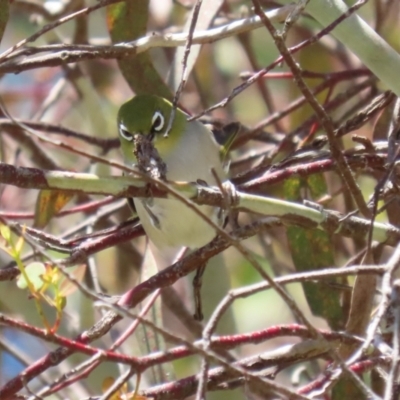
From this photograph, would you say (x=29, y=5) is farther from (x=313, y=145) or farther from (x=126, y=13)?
(x=313, y=145)

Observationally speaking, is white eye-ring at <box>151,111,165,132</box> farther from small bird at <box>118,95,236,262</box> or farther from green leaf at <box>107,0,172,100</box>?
green leaf at <box>107,0,172,100</box>

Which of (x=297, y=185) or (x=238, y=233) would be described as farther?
(x=297, y=185)

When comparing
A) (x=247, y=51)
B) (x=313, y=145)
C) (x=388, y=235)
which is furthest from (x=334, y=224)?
(x=247, y=51)

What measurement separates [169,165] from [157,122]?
0.39ft

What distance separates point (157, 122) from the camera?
212cm

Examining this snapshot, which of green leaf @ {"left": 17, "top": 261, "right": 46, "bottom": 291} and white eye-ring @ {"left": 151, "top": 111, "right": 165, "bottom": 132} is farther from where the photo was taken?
white eye-ring @ {"left": 151, "top": 111, "right": 165, "bottom": 132}

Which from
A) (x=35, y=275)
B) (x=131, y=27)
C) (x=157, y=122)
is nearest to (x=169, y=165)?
(x=157, y=122)

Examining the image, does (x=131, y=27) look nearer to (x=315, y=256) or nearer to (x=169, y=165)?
(x=169, y=165)

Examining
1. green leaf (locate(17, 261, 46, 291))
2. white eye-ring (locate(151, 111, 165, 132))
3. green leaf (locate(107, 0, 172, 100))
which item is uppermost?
green leaf (locate(107, 0, 172, 100))

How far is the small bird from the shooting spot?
6.84 ft

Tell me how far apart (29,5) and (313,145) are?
1450mm

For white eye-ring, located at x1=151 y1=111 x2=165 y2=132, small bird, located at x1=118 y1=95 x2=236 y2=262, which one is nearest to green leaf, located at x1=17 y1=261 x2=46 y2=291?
small bird, located at x1=118 y1=95 x2=236 y2=262

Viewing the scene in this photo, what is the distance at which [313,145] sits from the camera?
1668 mm

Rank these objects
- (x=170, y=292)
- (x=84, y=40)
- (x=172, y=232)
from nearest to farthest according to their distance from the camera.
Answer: (x=172, y=232)
(x=170, y=292)
(x=84, y=40)
